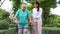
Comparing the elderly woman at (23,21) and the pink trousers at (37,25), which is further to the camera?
the pink trousers at (37,25)

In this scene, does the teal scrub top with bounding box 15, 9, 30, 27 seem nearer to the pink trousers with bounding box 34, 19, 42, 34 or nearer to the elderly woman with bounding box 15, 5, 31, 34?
the elderly woman with bounding box 15, 5, 31, 34

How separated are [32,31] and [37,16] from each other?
755 millimetres

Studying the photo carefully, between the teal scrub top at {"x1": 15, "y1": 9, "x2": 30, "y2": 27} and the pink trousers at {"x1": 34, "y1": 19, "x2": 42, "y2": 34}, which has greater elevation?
the teal scrub top at {"x1": 15, "y1": 9, "x2": 30, "y2": 27}

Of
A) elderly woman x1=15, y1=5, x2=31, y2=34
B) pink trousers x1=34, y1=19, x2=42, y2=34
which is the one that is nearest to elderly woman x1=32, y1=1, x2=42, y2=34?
pink trousers x1=34, y1=19, x2=42, y2=34

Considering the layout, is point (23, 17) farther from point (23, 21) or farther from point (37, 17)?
point (37, 17)

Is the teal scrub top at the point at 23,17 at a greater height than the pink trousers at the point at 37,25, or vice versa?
the teal scrub top at the point at 23,17

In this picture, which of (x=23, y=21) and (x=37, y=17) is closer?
(x=23, y=21)

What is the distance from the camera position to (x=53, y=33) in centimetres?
1563

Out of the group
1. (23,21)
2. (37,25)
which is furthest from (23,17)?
(37,25)

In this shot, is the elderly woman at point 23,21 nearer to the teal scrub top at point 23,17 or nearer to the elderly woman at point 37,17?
the teal scrub top at point 23,17

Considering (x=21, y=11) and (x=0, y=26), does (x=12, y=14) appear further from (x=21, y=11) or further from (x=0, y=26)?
(x=21, y=11)

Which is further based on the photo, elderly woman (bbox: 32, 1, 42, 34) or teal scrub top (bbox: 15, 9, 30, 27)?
elderly woman (bbox: 32, 1, 42, 34)

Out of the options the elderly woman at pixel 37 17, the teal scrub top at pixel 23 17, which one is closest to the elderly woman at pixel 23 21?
the teal scrub top at pixel 23 17

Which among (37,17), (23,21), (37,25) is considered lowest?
(37,25)
